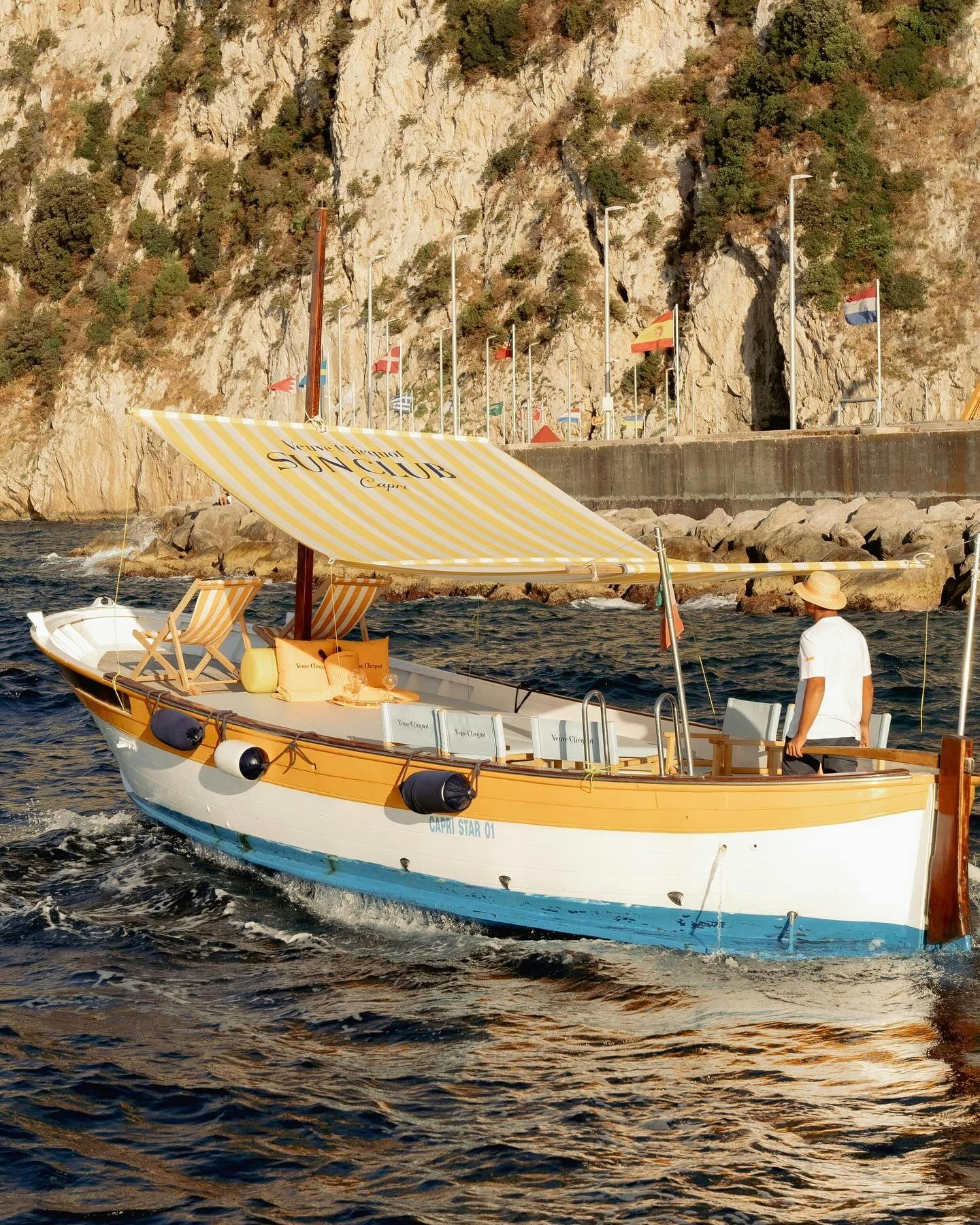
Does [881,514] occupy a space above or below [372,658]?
above

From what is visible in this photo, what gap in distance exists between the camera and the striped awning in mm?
10438

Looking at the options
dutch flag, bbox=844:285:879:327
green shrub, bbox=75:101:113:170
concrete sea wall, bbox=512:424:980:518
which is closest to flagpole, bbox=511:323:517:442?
concrete sea wall, bbox=512:424:980:518

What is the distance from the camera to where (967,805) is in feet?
28.7

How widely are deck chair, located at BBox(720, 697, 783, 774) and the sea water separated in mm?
1720

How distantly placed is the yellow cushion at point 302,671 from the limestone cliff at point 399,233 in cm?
4187

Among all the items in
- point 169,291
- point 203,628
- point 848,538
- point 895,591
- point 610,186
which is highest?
point 610,186

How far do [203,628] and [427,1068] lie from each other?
6481 millimetres

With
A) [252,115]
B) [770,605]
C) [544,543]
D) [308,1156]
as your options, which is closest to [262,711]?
[544,543]

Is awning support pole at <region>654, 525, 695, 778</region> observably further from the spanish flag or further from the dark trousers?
the spanish flag

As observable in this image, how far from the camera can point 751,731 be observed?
10.6 m

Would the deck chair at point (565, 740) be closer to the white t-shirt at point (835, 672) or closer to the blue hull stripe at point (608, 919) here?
the blue hull stripe at point (608, 919)

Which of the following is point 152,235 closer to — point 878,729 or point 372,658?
point 372,658

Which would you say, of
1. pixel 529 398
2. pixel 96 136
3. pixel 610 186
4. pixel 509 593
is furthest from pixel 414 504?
pixel 96 136

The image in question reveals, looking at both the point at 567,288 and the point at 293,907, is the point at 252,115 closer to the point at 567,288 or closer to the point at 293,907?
the point at 567,288
